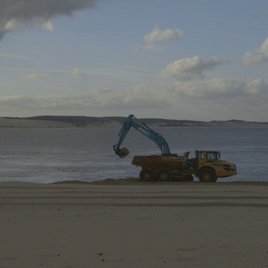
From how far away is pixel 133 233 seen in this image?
12.5 m

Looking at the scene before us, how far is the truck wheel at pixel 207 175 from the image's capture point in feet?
103

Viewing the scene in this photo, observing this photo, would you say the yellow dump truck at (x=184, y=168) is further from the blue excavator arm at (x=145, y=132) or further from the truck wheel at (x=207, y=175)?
the blue excavator arm at (x=145, y=132)

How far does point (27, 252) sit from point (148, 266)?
2336mm

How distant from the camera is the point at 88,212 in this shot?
15961 millimetres

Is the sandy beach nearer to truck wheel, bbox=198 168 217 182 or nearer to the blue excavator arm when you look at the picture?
truck wheel, bbox=198 168 217 182

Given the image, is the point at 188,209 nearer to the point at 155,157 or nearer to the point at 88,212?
the point at 88,212

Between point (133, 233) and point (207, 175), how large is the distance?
758 inches

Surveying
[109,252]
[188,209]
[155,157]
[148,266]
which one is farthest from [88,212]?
[155,157]

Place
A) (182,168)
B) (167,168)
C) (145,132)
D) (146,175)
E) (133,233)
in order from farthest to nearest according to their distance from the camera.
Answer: (145,132), (146,175), (167,168), (182,168), (133,233)

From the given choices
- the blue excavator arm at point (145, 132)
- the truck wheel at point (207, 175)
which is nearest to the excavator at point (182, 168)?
the truck wheel at point (207, 175)

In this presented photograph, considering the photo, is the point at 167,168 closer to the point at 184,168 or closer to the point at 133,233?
the point at 184,168

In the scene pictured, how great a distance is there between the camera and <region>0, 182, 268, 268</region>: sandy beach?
1006 cm

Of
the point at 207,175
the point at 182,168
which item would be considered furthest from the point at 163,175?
the point at 207,175

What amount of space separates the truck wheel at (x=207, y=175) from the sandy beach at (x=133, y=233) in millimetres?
11377
